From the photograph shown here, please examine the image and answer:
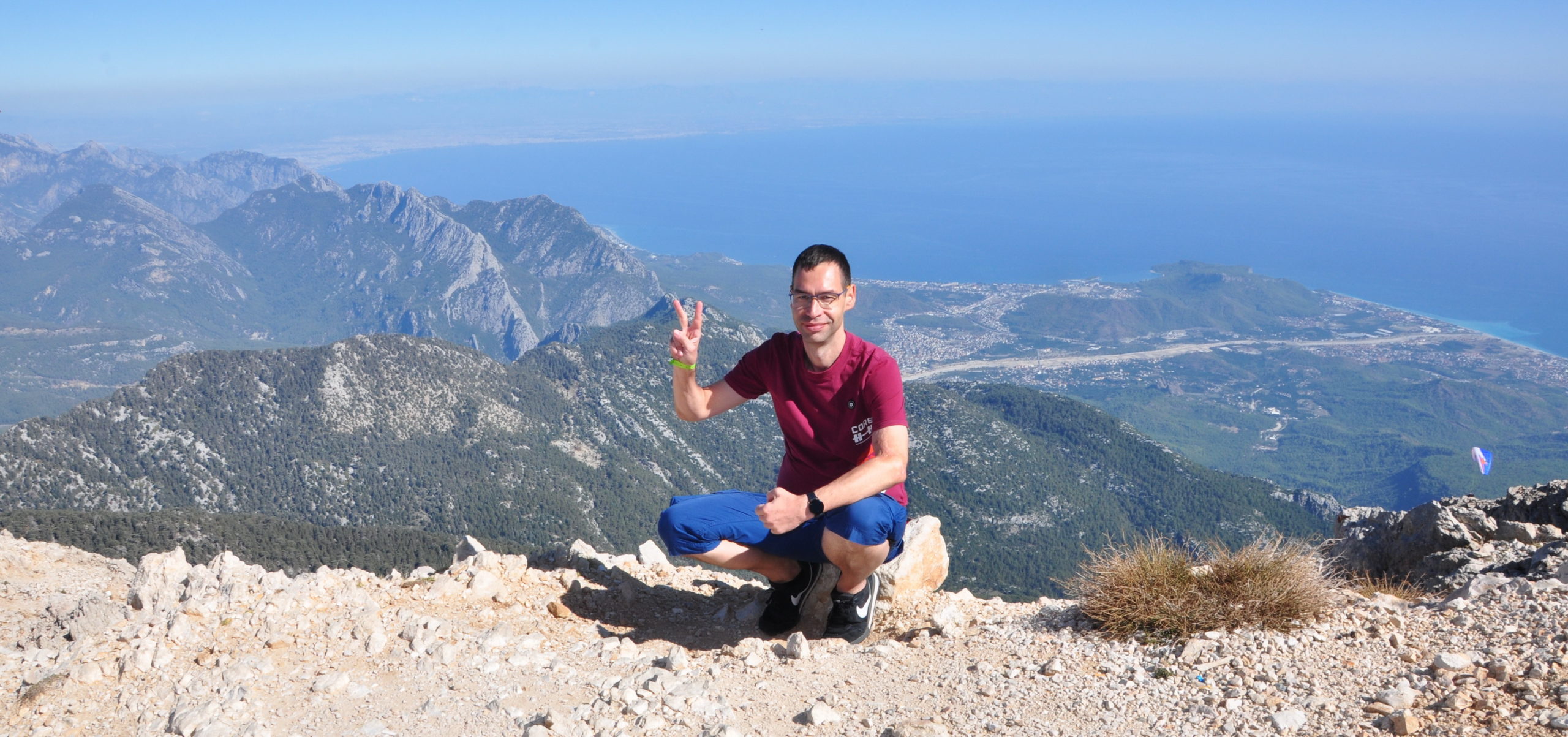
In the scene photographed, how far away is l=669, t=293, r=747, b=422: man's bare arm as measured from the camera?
23.8 ft

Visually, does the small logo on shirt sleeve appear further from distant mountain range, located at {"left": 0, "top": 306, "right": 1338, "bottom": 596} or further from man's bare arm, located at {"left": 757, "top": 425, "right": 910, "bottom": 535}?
distant mountain range, located at {"left": 0, "top": 306, "right": 1338, "bottom": 596}

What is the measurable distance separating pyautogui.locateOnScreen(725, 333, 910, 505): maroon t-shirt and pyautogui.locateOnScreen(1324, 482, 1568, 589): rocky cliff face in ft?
19.0

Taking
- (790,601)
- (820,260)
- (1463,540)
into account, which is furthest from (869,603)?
(1463,540)

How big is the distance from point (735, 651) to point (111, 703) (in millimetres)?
4648

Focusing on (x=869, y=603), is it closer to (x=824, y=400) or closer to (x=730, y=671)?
(x=730, y=671)

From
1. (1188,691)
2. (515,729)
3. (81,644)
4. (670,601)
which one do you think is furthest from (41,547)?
(1188,691)

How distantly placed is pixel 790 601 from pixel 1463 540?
24.1 feet

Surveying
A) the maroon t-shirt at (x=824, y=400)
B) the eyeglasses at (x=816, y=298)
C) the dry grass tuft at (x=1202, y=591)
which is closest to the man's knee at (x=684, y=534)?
the maroon t-shirt at (x=824, y=400)

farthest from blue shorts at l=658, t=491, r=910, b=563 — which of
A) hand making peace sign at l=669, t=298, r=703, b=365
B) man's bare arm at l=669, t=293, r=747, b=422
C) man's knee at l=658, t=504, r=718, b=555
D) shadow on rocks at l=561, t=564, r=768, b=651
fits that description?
hand making peace sign at l=669, t=298, r=703, b=365

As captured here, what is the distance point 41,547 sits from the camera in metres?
14.3

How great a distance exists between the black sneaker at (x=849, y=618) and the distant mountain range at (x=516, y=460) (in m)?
70.0

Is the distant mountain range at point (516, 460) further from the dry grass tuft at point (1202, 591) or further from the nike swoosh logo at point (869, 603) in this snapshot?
the dry grass tuft at point (1202, 591)

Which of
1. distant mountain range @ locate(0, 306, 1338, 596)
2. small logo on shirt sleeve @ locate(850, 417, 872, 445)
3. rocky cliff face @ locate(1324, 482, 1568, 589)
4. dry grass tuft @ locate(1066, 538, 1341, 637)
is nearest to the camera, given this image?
dry grass tuft @ locate(1066, 538, 1341, 637)

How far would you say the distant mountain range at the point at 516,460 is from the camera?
9212 cm
